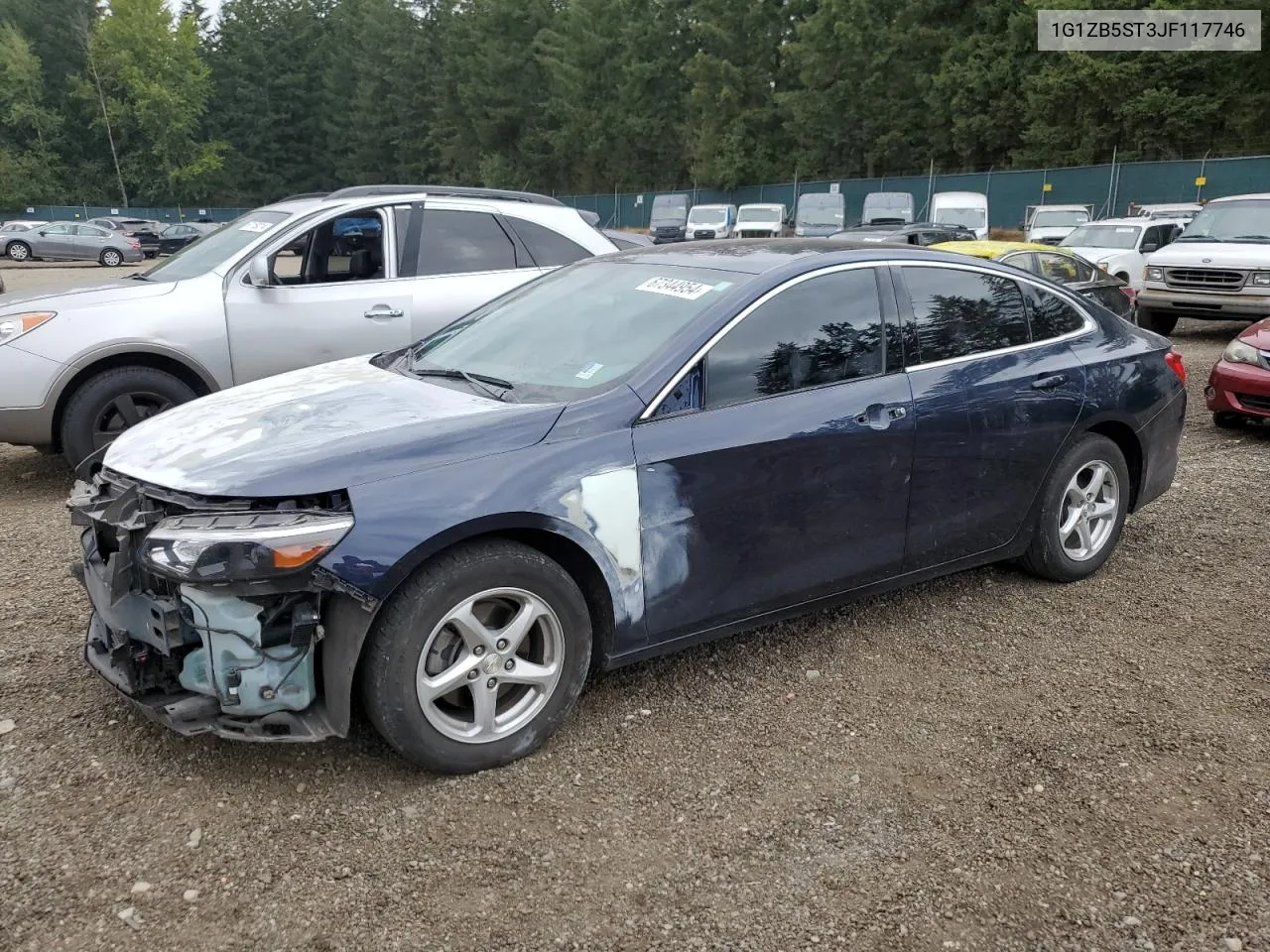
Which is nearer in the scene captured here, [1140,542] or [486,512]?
[486,512]

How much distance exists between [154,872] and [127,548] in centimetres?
92

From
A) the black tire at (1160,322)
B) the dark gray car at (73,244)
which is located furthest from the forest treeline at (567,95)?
the dark gray car at (73,244)

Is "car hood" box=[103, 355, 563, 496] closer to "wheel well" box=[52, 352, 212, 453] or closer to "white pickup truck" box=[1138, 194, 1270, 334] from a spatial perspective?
"wheel well" box=[52, 352, 212, 453]

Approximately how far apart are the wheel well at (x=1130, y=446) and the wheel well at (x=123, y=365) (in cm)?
514

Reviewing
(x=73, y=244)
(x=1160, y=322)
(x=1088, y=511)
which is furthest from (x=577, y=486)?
(x=73, y=244)

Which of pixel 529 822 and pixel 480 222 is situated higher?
pixel 480 222

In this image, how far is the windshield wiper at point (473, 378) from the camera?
353cm

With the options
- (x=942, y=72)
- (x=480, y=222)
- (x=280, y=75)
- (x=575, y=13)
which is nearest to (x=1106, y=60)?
(x=942, y=72)

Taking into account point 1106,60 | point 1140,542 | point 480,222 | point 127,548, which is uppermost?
point 1106,60

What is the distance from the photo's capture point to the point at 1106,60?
3834 cm

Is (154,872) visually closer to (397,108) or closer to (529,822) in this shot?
(529,822)

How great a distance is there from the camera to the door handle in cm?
429

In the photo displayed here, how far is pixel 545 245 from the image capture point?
7215 millimetres

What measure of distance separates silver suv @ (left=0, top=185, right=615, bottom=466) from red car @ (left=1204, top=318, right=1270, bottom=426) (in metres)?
4.93
